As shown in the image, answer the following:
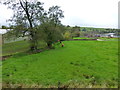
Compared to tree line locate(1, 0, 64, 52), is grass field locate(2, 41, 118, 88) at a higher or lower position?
lower

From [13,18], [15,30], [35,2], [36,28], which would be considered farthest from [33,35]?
[35,2]

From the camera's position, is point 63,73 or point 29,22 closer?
point 63,73

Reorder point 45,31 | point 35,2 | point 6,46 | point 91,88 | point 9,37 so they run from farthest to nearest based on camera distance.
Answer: point 6,46
point 45,31
point 35,2
point 9,37
point 91,88

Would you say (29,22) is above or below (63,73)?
above

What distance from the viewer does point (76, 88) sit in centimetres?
220

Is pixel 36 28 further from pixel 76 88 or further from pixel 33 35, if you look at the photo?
pixel 76 88

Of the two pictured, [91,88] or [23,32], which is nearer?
[91,88]

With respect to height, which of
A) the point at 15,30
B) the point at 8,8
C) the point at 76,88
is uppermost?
the point at 8,8

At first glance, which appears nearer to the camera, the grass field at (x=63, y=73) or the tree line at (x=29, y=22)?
the grass field at (x=63, y=73)

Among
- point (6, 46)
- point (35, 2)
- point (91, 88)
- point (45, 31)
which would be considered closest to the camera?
point (91, 88)

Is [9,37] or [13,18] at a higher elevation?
[13,18]

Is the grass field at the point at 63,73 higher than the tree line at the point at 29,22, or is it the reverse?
the tree line at the point at 29,22

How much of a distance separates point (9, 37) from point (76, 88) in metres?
12.5

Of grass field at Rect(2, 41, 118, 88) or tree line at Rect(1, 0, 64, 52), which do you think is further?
tree line at Rect(1, 0, 64, 52)
